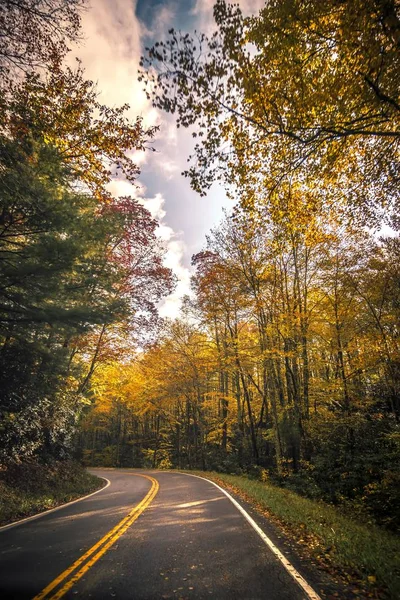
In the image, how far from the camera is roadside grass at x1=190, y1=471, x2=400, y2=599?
416 centimetres

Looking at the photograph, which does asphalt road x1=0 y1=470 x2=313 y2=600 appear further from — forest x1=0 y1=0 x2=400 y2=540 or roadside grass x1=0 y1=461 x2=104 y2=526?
forest x1=0 y1=0 x2=400 y2=540

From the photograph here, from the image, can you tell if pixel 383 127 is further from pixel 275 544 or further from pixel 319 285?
pixel 319 285

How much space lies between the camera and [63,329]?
939 cm

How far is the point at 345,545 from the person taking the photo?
5418mm

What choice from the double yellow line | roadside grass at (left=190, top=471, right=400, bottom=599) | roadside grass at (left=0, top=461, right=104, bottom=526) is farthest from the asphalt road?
roadside grass at (left=0, top=461, right=104, bottom=526)

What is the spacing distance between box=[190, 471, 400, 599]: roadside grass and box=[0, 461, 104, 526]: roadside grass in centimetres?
698

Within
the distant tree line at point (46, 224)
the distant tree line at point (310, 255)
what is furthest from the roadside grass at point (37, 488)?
the distant tree line at point (310, 255)

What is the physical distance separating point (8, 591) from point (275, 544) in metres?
4.35

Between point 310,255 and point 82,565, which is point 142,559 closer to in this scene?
point 82,565

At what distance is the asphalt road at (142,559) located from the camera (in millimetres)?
3834

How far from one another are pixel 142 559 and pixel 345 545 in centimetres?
364

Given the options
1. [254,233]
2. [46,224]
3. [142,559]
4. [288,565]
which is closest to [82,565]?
[142,559]

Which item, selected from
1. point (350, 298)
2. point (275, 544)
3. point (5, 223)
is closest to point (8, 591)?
point (275, 544)

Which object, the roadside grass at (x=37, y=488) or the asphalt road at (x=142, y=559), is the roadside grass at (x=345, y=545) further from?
the roadside grass at (x=37, y=488)
